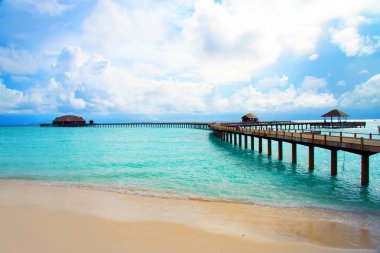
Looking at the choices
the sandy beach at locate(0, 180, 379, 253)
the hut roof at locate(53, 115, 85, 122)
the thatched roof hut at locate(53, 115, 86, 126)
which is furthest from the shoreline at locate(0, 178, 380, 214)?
the hut roof at locate(53, 115, 85, 122)

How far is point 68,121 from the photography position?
122625 millimetres

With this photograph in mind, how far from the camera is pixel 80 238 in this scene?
634 cm

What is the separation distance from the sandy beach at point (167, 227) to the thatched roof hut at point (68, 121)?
122 meters

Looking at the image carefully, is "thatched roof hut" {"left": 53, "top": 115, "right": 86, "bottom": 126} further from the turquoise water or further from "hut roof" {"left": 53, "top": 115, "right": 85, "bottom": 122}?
the turquoise water

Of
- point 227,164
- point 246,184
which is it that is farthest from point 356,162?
point 246,184

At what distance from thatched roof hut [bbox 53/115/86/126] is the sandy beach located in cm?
12178

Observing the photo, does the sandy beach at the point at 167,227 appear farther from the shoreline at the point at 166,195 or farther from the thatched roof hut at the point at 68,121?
the thatched roof hut at the point at 68,121

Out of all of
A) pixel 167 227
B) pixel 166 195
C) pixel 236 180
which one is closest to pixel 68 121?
pixel 236 180

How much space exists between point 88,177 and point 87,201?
6227mm

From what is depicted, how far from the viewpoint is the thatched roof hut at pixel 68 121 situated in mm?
122625

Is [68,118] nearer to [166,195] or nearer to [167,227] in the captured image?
[166,195]

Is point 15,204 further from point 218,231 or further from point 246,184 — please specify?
point 246,184

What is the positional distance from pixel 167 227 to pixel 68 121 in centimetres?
12688

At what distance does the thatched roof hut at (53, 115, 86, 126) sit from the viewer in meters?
123
